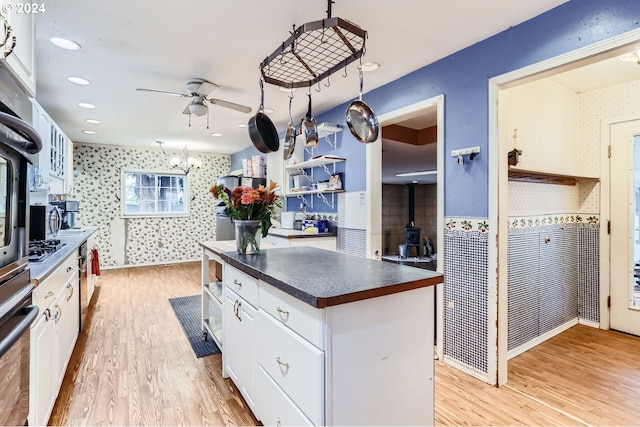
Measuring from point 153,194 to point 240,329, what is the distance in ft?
18.5

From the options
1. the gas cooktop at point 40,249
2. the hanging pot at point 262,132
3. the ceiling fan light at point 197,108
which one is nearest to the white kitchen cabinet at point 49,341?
the gas cooktop at point 40,249

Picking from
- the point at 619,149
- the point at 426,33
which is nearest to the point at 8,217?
the point at 426,33

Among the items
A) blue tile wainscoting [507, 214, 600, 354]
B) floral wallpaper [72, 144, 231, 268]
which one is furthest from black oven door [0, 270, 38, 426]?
floral wallpaper [72, 144, 231, 268]

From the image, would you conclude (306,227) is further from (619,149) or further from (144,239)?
(144,239)

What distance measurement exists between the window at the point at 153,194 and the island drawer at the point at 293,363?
5819mm

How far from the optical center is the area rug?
271cm

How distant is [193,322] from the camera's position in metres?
3.31

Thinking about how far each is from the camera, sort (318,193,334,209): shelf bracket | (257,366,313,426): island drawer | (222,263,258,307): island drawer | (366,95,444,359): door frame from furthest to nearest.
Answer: (318,193,334,209): shelf bracket → (366,95,444,359): door frame → (222,263,258,307): island drawer → (257,366,313,426): island drawer

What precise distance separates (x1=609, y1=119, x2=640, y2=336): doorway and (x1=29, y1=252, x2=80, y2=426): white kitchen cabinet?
4.36 metres

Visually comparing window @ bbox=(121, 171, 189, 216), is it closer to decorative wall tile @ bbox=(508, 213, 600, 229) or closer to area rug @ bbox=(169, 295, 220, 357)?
area rug @ bbox=(169, 295, 220, 357)

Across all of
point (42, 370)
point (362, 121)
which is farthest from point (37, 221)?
point (362, 121)

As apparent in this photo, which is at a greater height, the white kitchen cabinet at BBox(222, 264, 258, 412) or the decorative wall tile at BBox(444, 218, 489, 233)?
the decorative wall tile at BBox(444, 218, 489, 233)

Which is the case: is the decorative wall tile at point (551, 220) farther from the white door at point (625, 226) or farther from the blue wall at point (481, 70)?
the blue wall at point (481, 70)

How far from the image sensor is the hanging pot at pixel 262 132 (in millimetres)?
2172
